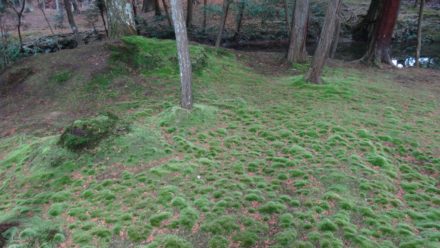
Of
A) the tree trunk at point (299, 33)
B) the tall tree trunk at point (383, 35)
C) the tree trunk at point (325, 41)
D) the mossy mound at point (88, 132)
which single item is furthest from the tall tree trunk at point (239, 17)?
the mossy mound at point (88, 132)

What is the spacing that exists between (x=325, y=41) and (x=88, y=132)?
262 inches

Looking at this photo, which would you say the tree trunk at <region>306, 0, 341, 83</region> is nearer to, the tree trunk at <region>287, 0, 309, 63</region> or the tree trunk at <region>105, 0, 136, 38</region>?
the tree trunk at <region>287, 0, 309, 63</region>

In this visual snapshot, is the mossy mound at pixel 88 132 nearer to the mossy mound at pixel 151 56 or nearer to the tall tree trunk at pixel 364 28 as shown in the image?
the mossy mound at pixel 151 56

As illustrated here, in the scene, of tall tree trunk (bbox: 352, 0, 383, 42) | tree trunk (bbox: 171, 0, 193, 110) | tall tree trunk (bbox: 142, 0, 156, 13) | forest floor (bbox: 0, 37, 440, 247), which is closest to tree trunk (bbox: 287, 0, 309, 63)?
forest floor (bbox: 0, 37, 440, 247)

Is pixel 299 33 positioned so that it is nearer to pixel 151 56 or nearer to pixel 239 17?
pixel 151 56

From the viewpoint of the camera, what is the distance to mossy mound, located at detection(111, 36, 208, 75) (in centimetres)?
1166

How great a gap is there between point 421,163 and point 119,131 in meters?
6.06

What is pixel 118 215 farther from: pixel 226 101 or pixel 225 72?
pixel 225 72

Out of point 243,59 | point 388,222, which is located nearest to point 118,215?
point 388,222

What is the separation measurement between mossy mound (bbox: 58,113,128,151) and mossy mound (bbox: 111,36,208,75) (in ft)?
13.1

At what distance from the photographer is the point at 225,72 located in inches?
478

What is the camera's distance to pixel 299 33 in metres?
12.8

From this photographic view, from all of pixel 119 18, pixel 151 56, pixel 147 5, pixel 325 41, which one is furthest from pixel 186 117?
pixel 147 5

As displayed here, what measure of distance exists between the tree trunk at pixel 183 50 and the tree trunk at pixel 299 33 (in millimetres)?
6049
